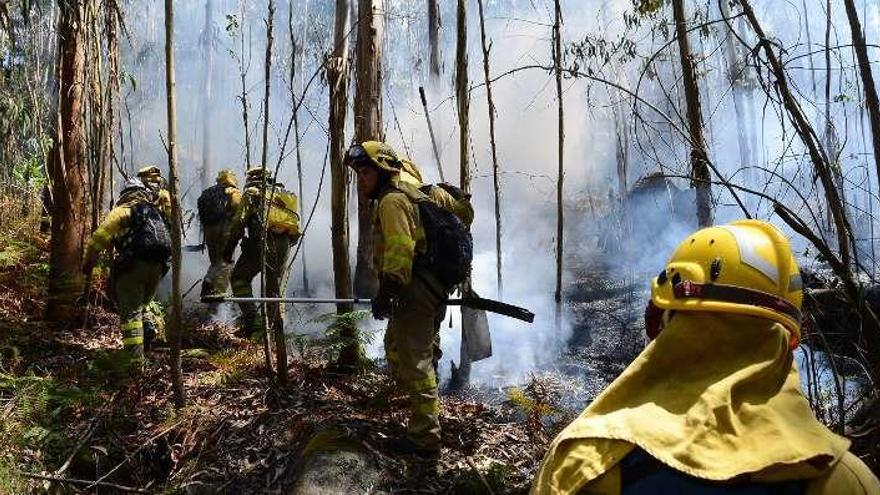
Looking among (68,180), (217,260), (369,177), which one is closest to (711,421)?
(369,177)

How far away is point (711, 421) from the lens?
111 cm

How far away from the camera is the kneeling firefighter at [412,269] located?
389 cm

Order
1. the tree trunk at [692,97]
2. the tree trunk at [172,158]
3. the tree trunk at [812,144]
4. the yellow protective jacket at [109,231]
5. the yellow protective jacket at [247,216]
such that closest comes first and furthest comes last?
1. the tree trunk at [812,144]
2. the tree trunk at [172,158]
3. the tree trunk at [692,97]
4. the yellow protective jacket at [109,231]
5. the yellow protective jacket at [247,216]

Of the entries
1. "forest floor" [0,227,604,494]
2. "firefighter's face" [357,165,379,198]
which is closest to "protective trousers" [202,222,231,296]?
"forest floor" [0,227,604,494]

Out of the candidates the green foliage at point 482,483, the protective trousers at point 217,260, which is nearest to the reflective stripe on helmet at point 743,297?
the green foliage at point 482,483

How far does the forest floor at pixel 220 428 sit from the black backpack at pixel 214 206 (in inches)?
105

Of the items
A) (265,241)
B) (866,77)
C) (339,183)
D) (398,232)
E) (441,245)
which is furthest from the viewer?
(339,183)

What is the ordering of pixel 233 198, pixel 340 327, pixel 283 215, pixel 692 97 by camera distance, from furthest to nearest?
pixel 233 198 → pixel 283 215 → pixel 692 97 → pixel 340 327

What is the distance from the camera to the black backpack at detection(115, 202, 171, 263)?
588cm

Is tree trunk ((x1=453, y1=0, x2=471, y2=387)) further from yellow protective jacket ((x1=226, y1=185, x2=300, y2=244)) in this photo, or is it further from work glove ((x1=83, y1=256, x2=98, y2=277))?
work glove ((x1=83, y1=256, x2=98, y2=277))

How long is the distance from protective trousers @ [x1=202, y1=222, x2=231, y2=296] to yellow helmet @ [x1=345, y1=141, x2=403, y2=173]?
4212 millimetres

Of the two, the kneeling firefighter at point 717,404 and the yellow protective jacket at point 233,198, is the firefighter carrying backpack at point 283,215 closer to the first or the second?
the yellow protective jacket at point 233,198

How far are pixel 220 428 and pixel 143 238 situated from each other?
2.45 meters

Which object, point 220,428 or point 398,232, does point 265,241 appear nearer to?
point 398,232
